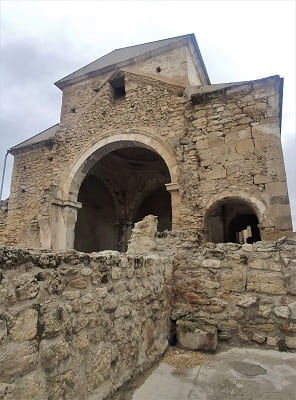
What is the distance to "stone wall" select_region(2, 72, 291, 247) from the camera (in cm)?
611

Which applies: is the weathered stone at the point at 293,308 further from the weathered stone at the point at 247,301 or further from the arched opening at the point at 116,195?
the arched opening at the point at 116,195

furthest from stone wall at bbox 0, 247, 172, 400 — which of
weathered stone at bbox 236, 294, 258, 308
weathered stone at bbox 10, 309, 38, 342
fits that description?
weathered stone at bbox 236, 294, 258, 308

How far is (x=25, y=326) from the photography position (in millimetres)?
1396

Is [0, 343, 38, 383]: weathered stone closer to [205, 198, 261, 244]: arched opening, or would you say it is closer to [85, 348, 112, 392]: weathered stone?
[85, 348, 112, 392]: weathered stone

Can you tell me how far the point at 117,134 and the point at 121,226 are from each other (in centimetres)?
456

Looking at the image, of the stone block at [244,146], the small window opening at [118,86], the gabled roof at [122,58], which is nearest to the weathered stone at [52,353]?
the stone block at [244,146]

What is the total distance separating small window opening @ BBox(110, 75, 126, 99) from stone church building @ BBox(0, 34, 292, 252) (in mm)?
38

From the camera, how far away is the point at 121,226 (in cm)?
1169

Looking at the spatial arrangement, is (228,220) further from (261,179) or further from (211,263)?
(211,263)

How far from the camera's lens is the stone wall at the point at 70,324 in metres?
1.36

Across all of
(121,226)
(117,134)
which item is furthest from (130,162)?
(117,134)

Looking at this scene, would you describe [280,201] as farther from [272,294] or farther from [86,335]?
[86,335]

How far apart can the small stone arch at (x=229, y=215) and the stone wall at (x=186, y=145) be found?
36 mm

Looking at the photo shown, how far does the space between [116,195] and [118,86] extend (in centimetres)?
446
